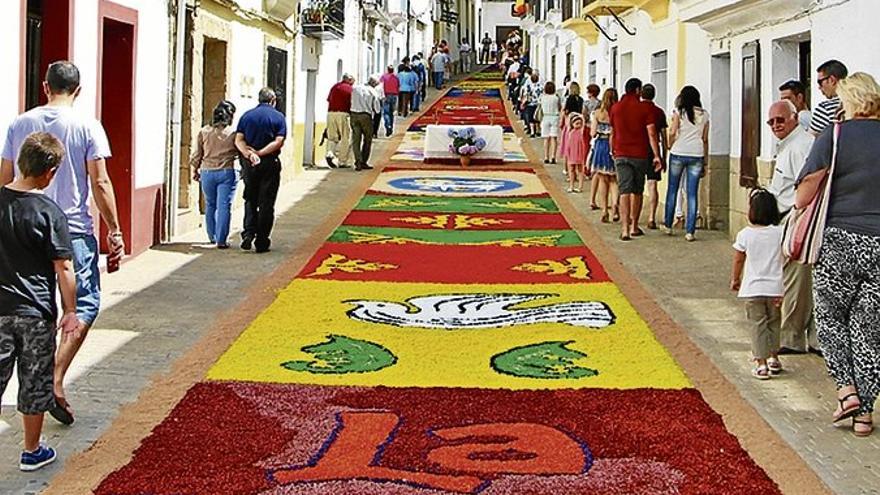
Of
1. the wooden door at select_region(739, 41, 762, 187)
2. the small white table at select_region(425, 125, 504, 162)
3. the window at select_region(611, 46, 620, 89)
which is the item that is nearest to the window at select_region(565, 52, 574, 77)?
the window at select_region(611, 46, 620, 89)

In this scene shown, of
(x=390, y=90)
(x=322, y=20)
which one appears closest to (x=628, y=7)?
(x=322, y=20)

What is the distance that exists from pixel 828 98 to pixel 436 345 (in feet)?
10.2

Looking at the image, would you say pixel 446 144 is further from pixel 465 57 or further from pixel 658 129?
pixel 465 57

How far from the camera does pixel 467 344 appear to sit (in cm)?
854

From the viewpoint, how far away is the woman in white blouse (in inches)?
564

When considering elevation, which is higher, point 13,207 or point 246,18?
point 246,18

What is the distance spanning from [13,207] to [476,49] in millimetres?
73364

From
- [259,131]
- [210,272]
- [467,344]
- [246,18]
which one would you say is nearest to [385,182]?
[246,18]

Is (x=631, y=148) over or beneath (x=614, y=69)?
beneath

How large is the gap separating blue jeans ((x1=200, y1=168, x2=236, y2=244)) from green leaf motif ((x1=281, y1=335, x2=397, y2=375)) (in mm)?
5030

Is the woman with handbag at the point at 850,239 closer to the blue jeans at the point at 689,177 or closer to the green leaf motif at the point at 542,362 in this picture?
the green leaf motif at the point at 542,362

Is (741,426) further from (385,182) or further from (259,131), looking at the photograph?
(385,182)

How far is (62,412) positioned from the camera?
6348 mm

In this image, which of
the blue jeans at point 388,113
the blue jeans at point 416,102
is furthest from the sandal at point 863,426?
the blue jeans at point 416,102
